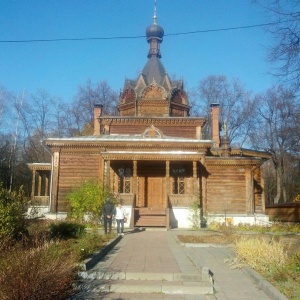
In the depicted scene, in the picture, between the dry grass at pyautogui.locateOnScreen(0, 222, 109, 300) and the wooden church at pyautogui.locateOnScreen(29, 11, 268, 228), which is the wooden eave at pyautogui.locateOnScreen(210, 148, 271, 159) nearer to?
the wooden church at pyautogui.locateOnScreen(29, 11, 268, 228)

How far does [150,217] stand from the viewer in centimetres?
1969

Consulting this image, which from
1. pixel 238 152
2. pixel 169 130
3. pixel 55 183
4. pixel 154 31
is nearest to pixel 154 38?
pixel 154 31

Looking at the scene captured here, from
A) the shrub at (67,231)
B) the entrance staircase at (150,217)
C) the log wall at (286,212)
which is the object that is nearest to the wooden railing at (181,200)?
the entrance staircase at (150,217)

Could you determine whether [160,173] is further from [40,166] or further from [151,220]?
[40,166]

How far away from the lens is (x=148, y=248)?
11.6 meters

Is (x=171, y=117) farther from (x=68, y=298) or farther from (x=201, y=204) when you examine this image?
(x=68, y=298)

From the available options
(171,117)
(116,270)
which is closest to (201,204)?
(171,117)

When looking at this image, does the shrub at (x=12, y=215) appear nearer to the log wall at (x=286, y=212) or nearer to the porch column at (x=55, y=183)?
the porch column at (x=55, y=183)

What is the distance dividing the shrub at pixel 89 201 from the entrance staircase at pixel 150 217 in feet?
7.09

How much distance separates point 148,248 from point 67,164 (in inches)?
481

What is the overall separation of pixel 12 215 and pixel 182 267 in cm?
434

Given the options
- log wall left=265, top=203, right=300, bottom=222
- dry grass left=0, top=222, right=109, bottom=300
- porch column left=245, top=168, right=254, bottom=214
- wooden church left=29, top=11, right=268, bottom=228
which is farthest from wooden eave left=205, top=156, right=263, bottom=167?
dry grass left=0, top=222, right=109, bottom=300

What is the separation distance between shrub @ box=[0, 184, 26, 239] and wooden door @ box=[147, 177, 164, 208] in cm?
1331

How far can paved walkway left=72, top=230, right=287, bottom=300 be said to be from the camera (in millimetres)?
6227
